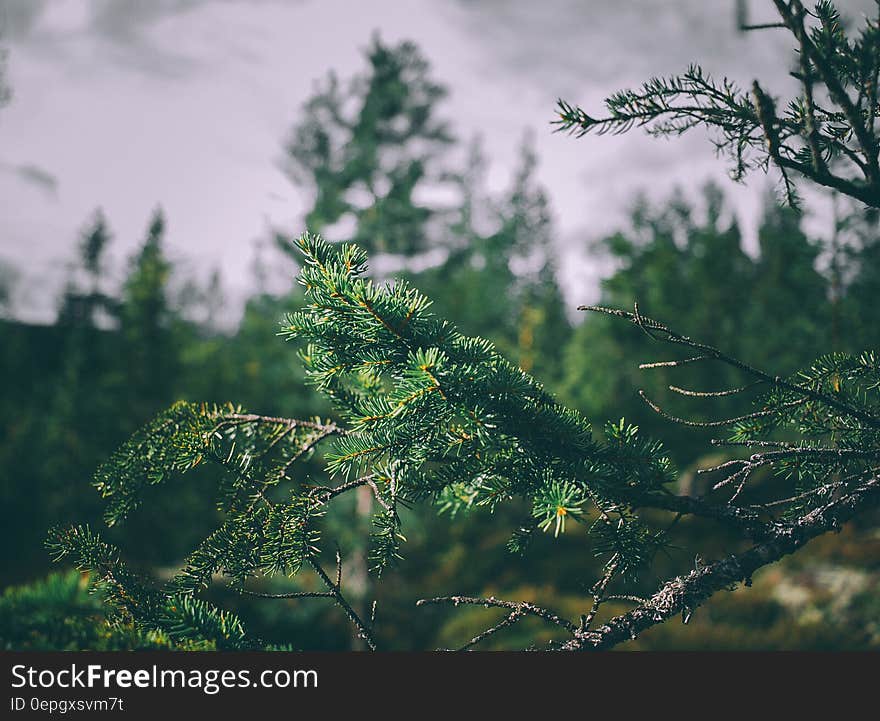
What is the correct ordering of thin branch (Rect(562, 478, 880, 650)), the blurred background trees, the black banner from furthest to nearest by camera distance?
the blurred background trees < thin branch (Rect(562, 478, 880, 650)) < the black banner

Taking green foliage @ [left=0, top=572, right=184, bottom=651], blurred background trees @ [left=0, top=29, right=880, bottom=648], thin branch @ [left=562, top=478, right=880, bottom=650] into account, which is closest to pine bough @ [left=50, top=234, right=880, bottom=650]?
thin branch @ [left=562, top=478, right=880, bottom=650]

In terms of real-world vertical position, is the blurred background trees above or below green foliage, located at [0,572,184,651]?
above

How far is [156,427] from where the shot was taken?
178 cm

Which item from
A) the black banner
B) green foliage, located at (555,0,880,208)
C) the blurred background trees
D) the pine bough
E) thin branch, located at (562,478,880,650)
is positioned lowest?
the black banner

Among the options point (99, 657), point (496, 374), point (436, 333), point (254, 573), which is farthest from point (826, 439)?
point (99, 657)

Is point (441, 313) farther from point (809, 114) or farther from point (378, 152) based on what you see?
point (809, 114)

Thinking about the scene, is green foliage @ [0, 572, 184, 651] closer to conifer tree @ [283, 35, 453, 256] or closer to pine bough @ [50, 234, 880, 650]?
pine bough @ [50, 234, 880, 650]

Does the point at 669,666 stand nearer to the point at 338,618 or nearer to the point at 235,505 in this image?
the point at 235,505

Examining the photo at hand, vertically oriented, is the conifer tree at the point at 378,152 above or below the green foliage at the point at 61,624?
above

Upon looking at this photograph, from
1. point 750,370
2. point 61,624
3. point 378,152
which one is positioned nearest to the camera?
point 61,624

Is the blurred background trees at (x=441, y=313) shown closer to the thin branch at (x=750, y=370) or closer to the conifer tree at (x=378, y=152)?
the conifer tree at (x=378, y=152)

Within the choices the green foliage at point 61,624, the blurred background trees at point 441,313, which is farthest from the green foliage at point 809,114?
the blurred background trees at point 441,313

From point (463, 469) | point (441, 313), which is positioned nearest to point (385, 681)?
point (463, 469)

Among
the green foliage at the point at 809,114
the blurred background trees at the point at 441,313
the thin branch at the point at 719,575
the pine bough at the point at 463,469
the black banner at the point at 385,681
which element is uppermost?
the blurred background trees at the point at 441,313
